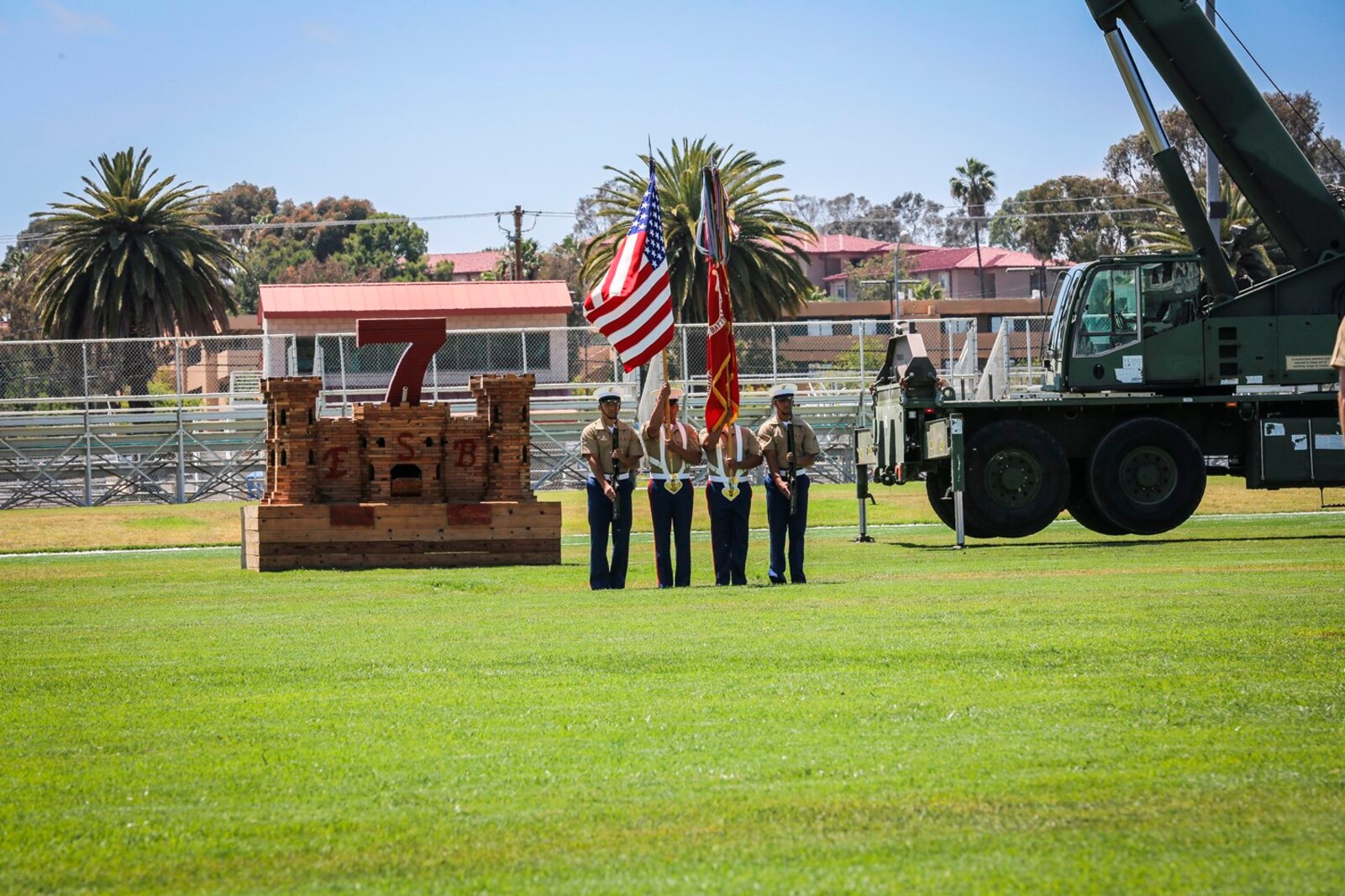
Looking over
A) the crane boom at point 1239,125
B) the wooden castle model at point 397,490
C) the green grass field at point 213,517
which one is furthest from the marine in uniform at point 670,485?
the green grass field at point 213,517

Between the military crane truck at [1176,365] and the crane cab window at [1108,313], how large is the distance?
19 millimetres

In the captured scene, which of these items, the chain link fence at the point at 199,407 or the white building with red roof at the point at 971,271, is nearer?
the chain link fence at the point at 199,407

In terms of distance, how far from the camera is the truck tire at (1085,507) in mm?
22344

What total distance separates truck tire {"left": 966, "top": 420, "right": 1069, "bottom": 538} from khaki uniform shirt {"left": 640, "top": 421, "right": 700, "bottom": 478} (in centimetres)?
683

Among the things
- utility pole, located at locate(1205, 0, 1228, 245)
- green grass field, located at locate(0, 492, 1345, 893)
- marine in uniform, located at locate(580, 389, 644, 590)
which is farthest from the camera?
utility pole, located at locate(1205, 0, 1228, 245)

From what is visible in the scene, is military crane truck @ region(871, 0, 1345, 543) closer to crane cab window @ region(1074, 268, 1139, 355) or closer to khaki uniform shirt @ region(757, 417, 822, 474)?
crane cab window @ region(1074, 268, 1139, 355)

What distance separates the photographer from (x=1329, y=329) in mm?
22047

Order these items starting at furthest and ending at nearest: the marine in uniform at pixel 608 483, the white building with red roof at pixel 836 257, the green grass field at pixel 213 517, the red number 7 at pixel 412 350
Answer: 1. the white building with red roof at pixel 836 257
2. the green grass field at pixel 213 517
3. the red number 7 at pixel 412 350
4. the marine in uniform at pixel 608 483

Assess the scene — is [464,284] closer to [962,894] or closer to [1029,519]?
[1029,519]

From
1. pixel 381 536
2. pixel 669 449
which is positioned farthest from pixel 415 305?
pixel 669 449

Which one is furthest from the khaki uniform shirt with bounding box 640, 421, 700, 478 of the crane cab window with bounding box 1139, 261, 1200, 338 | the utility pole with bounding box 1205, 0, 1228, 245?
the utility pole with bounding box 1205, 0, 1228, 245

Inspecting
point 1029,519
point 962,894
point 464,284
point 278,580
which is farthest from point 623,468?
point 464,284

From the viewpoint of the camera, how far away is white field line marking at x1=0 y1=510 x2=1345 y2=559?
25.6 metres

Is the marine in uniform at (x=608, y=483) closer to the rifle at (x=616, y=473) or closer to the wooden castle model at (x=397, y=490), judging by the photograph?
the rifle at (x=616, y=473)
